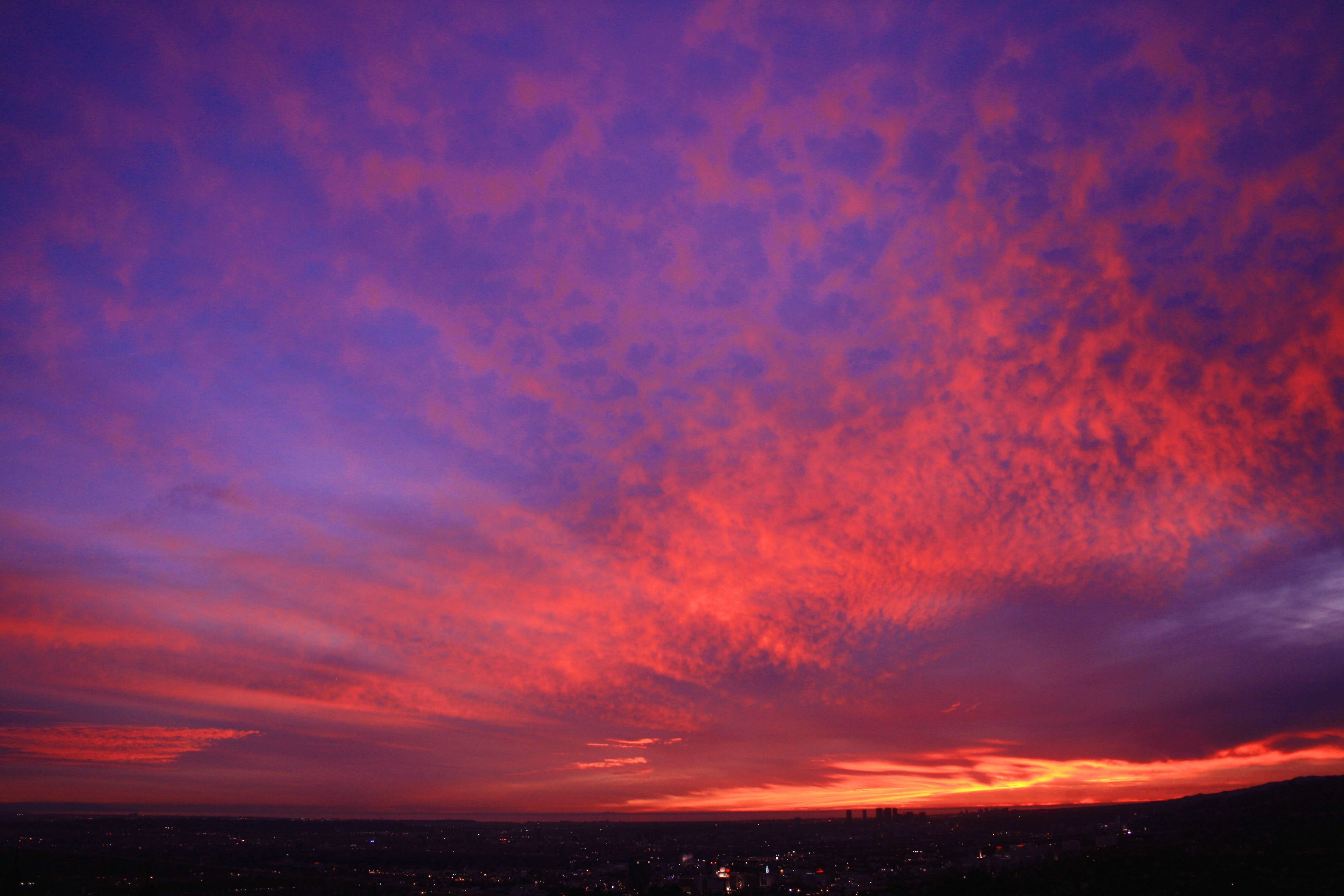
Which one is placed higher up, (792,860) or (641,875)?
(641,875)

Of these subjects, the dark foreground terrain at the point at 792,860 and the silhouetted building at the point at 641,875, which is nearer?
A: the dark foreground terrain at the point at 792,860

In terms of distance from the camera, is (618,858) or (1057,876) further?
(618,858)

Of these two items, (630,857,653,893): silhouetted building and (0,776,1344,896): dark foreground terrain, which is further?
(630,857,653,893): silhouetted building

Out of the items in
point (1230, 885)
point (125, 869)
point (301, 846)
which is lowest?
point (301, 846)

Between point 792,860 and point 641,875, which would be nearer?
point 641,875

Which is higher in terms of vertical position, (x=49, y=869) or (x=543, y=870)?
(x=49, y=869)

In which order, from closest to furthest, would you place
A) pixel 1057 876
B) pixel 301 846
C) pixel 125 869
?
pixel 1057 876, pixel 125 869, pixel 301 846

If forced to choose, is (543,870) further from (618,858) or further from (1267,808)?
(1267,808)

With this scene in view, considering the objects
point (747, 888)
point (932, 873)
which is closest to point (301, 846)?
point (747, 888)
